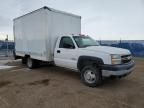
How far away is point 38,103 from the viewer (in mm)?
4516

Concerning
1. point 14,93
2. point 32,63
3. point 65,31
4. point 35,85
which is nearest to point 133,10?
point 65,31

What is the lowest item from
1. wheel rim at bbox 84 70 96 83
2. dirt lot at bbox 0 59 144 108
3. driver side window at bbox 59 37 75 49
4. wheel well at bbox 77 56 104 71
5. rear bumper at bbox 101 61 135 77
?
dirt lot at bbox 0 59 144 108

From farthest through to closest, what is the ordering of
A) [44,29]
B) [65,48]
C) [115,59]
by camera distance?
[44,29] < [65,48] < [115,59]

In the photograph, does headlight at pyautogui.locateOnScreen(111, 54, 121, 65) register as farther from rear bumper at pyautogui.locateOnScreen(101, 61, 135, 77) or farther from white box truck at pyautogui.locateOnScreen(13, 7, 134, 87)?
rear bumper at pyautogui.locateOnScreen(101, 61, 135, 77)

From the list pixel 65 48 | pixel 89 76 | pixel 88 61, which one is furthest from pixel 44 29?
pixel 89 76

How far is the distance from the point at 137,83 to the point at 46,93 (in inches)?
145

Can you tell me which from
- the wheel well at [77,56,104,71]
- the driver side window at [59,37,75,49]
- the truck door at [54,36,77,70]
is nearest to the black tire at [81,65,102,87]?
the wheel well at [77,56,104,71]

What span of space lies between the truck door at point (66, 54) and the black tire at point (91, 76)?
0.66m

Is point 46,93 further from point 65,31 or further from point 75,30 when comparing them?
point 75,30

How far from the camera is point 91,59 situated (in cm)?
598

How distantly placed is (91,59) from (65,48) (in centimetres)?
162

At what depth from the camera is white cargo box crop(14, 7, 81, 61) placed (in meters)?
7.86

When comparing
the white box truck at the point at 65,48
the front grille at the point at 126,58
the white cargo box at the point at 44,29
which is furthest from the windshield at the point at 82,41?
the front grille at the point at 126,58

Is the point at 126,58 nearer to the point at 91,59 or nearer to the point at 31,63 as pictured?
the point at 91,59
